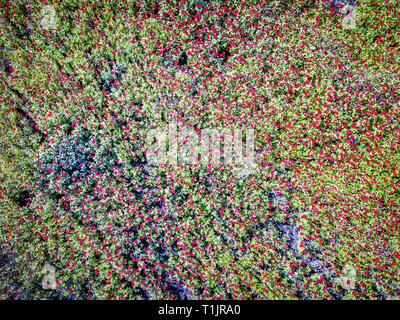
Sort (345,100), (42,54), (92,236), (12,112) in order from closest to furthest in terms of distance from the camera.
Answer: (92,236), (345,100), (12,112), (42,54)

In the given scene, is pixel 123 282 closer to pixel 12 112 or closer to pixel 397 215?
pixel 12 112

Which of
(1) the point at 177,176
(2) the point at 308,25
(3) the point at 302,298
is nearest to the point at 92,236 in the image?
(1) the point at 177,176

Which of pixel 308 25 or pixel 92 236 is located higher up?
pixel 308 25

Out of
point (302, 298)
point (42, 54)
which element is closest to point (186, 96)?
point (42, 54)

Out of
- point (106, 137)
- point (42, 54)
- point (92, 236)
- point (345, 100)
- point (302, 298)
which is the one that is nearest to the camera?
point (302, 298)

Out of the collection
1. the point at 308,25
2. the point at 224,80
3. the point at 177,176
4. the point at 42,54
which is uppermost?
the point at 308,25

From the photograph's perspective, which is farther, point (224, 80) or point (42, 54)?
point (42, 54)
